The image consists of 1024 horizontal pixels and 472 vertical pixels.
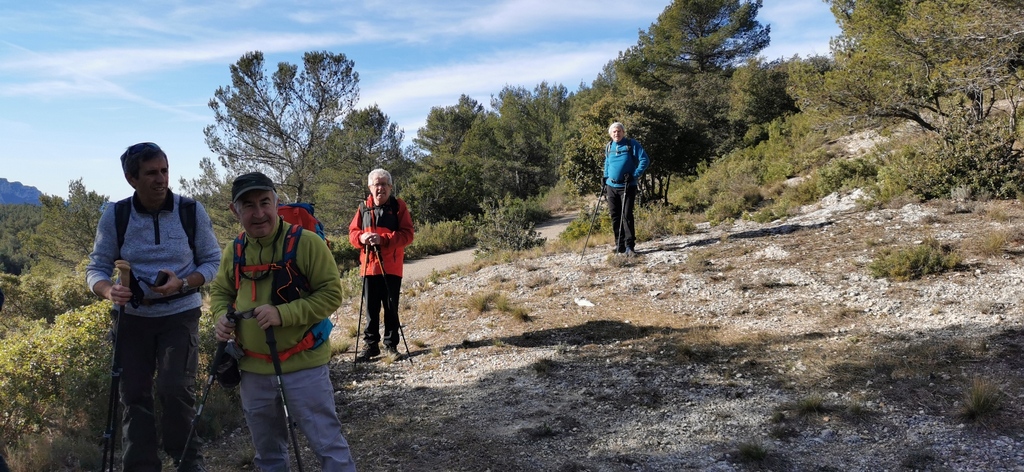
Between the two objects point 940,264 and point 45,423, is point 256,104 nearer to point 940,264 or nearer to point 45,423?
point 45,423

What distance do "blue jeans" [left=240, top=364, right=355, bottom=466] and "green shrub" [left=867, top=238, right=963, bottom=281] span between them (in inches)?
256

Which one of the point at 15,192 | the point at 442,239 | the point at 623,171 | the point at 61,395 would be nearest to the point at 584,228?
the point at 623,171

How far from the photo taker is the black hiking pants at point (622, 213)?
866 centimetres

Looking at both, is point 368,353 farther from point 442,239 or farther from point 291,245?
point 442,239

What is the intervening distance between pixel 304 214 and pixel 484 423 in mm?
2036

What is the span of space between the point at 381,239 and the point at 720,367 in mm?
3236

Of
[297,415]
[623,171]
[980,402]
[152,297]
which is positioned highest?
[623,171]

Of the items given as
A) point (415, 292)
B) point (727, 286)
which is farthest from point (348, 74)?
point (727, 286)

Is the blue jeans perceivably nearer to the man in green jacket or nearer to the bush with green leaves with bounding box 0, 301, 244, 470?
the man in green jacket

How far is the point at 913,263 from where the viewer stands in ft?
22.3

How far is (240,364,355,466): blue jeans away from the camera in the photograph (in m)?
2.63

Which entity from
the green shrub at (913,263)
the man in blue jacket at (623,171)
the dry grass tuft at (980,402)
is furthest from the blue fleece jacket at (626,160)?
the dry grass tuft at (980,402)

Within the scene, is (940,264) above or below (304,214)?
below

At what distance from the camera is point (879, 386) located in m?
4.25
